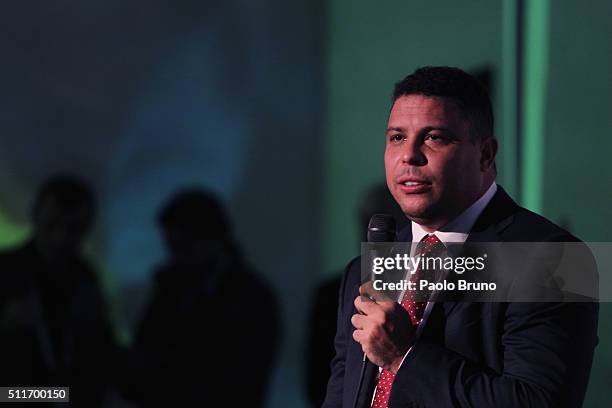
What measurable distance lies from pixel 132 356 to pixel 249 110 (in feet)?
9.76

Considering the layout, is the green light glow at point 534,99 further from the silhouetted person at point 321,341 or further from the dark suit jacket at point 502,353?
the dark suit jacket at point 502,353

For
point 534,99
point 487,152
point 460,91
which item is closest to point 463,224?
point 487,152

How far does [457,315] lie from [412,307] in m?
0.09

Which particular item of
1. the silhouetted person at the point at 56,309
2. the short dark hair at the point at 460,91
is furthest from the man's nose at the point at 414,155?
the silhouetted person at the point at 56,309

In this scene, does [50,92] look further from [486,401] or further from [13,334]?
[486,401]

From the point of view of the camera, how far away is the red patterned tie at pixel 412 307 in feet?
5.38

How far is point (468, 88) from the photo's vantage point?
166 centimetres

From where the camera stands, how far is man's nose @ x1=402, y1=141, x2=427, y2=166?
162cm

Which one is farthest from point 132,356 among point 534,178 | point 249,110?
point 249,110

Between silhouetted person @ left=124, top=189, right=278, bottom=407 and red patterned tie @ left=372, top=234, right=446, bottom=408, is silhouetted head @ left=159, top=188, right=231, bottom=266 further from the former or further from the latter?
red patterned tie @ left=372, top=234, right=446, bottom=408

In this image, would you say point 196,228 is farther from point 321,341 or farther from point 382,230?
point 382,230

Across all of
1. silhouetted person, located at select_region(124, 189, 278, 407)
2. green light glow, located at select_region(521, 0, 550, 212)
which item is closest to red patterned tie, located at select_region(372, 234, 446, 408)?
green light glow, located at select_region(521, 0, 550, 212)

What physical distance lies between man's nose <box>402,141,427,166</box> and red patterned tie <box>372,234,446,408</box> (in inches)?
6.5

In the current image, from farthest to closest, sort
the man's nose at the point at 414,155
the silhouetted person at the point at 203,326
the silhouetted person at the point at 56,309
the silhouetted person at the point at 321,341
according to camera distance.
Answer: the silhouetted person at the point at 203,326 < the silhouetted person at the point at 56,309 < the silhouetted person at the point at 321,341 < the man's nose at the point at 414,155
